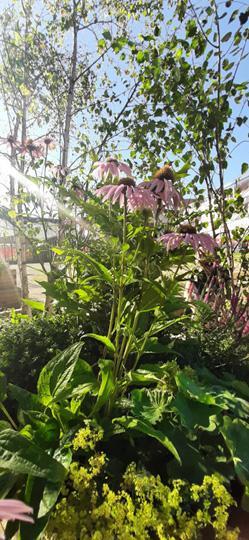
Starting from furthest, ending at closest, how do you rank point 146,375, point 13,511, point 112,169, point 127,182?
point 112,169
point 127,182
point 146,375
point 13,511

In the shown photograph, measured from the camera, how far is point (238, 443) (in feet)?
3.02

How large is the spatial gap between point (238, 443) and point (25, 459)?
0.54 meters

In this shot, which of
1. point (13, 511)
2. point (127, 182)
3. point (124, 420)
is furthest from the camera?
point (127, 182)

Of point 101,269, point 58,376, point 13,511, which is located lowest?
point 58,376

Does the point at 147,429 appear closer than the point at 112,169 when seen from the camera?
Yes

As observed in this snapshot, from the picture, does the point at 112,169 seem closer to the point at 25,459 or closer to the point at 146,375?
the point at 146,375

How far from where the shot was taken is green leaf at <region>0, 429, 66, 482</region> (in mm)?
788

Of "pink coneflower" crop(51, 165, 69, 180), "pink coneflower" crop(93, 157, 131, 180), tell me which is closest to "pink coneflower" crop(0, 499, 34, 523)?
"pink coneflower" crop(93, 157, 131, 180)

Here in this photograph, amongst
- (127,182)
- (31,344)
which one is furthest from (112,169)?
(31,344)

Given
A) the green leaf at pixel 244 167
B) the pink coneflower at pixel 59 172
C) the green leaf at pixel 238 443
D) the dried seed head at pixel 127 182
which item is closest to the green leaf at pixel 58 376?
the green leaf at pixel 238 443

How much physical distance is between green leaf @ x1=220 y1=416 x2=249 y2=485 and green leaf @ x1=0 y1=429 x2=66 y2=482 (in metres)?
0.41

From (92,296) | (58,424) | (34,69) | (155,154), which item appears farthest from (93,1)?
(58,424)

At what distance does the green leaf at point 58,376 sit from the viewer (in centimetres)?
102

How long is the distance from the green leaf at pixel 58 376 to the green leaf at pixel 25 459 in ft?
0.58
